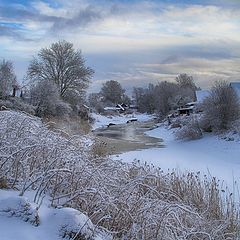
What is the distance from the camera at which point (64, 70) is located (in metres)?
57.2

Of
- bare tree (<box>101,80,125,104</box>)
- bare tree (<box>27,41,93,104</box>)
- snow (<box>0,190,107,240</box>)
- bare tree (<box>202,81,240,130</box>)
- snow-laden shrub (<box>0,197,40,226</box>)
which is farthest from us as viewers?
bare tree (<box>101,80,125,104</box>)

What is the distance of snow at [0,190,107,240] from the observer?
4.29m

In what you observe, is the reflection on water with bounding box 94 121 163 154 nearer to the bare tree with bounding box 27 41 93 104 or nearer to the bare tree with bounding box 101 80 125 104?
the bare tree with bounding box 27 41 93 104

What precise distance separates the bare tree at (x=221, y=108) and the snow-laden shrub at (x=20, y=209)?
35242 mm

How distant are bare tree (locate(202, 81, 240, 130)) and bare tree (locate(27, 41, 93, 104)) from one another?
21511mm

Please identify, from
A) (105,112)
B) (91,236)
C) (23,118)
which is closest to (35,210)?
(91,236)

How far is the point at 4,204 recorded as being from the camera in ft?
15.4

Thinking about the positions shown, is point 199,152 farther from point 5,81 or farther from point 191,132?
point 5,81

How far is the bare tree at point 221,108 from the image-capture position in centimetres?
3871

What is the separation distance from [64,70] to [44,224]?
176ft

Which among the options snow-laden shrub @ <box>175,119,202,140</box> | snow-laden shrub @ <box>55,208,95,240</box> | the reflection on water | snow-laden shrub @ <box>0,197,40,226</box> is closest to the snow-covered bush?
snow-laden shrub @ <box>55,208,95,240</box>

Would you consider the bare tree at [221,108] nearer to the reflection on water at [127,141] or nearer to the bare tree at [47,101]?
the reflection on water at [127,141]

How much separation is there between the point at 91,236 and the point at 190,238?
178 cm

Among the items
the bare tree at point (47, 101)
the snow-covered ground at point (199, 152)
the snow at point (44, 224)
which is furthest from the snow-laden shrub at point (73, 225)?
the bare tree at point (47, 101)
